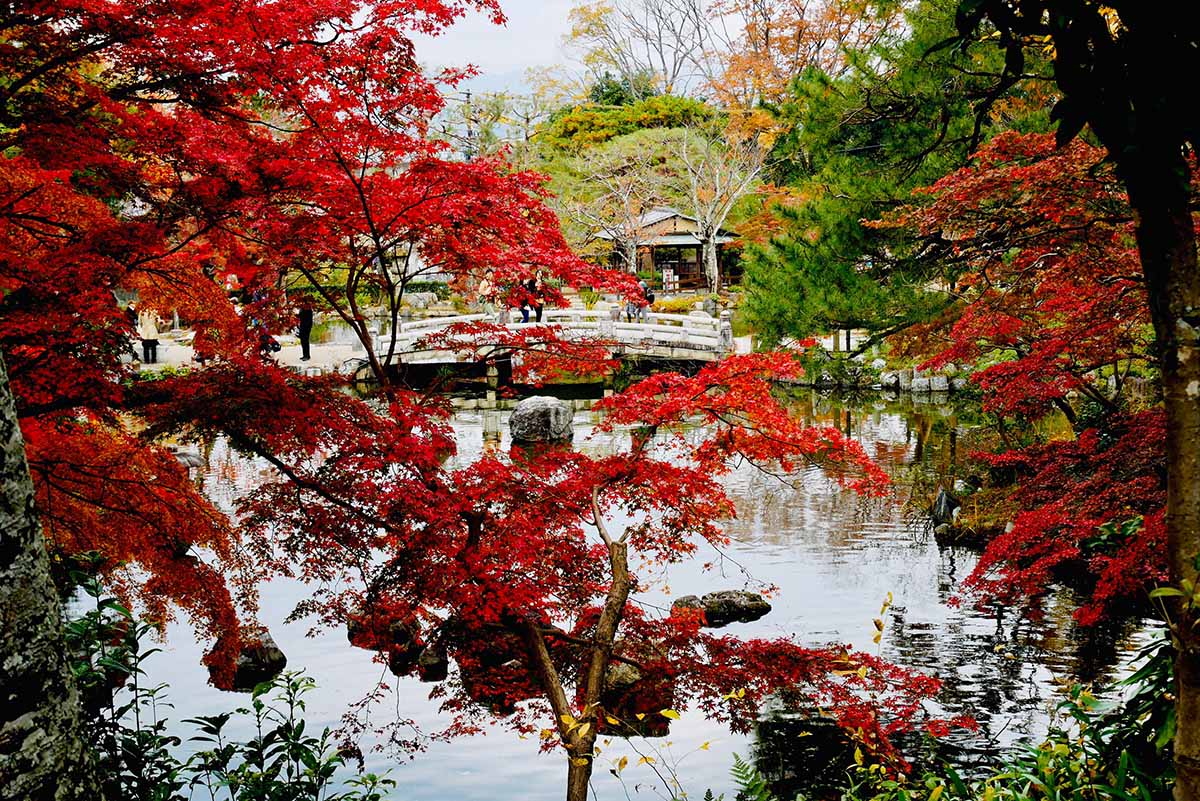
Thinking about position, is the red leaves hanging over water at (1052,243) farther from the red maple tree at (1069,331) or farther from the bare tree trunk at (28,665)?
the bare tree trunk at (28,665)

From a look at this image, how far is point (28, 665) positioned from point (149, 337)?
61.4ft

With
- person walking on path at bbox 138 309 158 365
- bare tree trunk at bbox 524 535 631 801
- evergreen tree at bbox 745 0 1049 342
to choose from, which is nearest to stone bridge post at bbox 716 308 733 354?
evergreen tree at bbox 745 0 1049 342

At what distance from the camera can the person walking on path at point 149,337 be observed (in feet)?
56.8

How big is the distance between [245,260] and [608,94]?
2866 centimetres

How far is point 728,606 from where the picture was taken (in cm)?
841

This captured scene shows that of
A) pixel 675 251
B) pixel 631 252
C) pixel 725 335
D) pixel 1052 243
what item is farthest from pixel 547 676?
pixel 675 251

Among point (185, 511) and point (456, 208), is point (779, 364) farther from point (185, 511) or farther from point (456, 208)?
point (185, 511)

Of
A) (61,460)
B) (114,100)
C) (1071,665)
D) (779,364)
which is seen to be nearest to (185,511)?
(61,460)

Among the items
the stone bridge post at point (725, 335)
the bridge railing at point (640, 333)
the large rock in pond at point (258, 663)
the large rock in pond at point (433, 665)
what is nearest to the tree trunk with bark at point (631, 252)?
the bridge railing at point (640, 333)

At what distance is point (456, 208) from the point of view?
5180 millimetres

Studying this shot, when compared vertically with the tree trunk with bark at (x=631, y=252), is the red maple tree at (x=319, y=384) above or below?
below

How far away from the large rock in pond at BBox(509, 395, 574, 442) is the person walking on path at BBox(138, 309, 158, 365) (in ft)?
22.0

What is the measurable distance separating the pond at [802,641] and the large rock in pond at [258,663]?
0.18 m

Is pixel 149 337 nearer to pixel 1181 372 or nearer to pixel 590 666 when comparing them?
pixel 590 666
